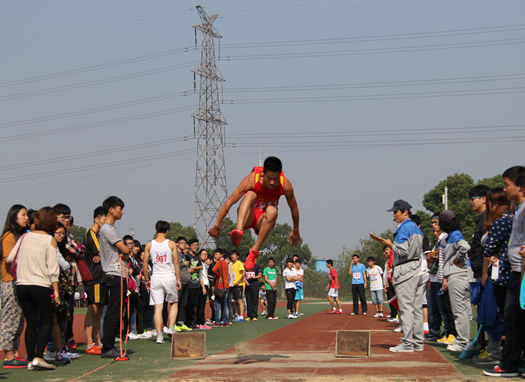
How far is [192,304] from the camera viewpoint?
1698 centimetres

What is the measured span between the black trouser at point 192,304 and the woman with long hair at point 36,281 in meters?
7.59

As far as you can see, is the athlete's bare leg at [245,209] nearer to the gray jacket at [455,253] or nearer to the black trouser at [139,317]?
the gray jacket at [455,253]

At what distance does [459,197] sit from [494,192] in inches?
2999

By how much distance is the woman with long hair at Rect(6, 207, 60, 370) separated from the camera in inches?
351

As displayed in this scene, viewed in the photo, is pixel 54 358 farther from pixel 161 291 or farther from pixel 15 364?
pixel 161 291

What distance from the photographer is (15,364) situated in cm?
928

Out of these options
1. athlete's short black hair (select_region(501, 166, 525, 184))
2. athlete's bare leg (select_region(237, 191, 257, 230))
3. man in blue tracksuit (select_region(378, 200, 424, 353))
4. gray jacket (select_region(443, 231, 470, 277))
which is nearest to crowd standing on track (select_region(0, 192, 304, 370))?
athlete's bare leg (select_region(237, 191, 257, 230))

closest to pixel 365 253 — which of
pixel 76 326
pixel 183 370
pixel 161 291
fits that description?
pixel 76 326

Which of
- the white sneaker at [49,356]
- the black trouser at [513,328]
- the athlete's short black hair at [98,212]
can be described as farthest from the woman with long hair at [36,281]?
the black trouser at [513,328]

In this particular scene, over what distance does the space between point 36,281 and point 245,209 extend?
128 inches

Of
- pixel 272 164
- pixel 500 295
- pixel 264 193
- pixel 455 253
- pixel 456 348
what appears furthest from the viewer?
pixel 455 253

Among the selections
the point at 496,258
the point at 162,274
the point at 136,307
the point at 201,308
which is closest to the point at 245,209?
the point at 496,258

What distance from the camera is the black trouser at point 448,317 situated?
11.5 m

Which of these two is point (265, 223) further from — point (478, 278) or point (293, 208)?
point (478, 278)
